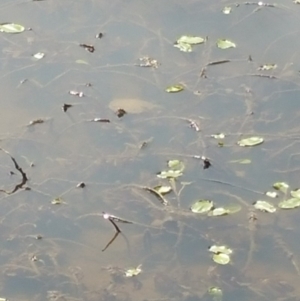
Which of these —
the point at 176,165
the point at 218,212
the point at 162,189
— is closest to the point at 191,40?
the point at 176,165

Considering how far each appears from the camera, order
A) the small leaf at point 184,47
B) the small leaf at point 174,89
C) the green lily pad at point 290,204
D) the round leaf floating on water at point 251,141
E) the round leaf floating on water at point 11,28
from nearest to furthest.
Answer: the green lily pad at point 290,204 < the round leaf floating on water at point 251,141 < the small leaf at point 174,89 < the small leaf at point 184,47 < the round leaf floating on water at point 11,28

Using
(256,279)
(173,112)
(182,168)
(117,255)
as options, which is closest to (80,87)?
(173,112)

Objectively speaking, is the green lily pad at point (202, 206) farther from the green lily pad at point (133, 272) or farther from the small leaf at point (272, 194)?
the green lily pad at point (133, 272)

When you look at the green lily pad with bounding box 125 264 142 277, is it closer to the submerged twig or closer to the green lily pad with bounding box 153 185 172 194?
the green lily pad with bounding box 153 185 172 194

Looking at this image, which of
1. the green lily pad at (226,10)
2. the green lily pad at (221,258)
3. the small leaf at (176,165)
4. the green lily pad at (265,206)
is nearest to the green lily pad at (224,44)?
the green lily pad at (226,10)

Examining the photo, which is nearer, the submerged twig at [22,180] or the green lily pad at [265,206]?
the green lily pad at [265,206]

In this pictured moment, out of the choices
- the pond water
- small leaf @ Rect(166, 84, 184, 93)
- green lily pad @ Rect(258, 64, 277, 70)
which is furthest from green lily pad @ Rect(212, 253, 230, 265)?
green lily pad @ Rect(258, 64, 277, 70)
